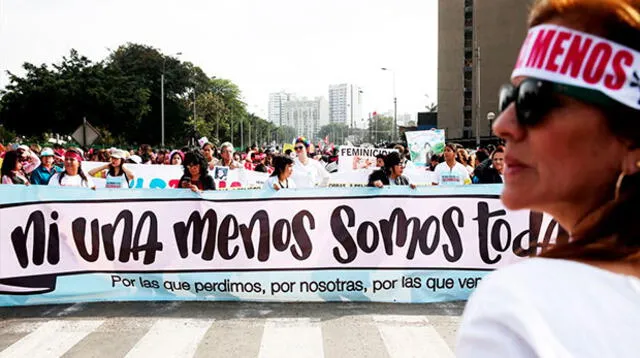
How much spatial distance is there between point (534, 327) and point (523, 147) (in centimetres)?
39

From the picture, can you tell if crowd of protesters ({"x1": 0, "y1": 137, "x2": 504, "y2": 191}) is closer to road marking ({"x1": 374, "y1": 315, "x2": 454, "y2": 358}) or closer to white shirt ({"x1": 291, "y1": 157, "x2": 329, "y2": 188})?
white shirt ({"x1": 291, "y1": 157, "x2": 329, "y2": 188})

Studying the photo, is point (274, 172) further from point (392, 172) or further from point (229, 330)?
point (229, 330)

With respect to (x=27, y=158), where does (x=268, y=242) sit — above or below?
below

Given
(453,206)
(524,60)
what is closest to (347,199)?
(453,206)

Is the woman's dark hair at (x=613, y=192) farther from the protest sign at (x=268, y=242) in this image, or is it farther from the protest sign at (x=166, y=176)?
the protest sign at (x=166, y=176)

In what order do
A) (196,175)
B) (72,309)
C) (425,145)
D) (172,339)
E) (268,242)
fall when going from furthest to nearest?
(425,145)
(196,175)
(268,242)
(72,309)
(172,339)

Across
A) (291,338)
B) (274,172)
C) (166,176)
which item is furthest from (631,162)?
(166,176)

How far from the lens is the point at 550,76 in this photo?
3.51 ft

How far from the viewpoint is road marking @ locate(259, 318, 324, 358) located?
5.71 metres

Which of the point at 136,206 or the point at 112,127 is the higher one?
the point at 112,127

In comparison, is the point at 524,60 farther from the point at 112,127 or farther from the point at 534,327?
the point at 112,127

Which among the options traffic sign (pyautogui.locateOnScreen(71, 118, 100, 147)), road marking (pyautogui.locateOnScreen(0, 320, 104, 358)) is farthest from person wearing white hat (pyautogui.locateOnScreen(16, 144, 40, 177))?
traffic sign (pyautogui.locateOnScreen(71, 118, 100, 147))

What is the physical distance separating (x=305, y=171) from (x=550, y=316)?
9.80 m

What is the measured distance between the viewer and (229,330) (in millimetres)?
6477
